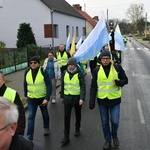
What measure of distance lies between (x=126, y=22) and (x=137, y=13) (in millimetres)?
12588

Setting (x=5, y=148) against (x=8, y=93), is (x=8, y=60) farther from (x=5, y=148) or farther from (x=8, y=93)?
(x=5, y=148)

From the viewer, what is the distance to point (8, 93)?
3990mm

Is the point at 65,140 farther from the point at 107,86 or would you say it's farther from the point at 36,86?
the point at 107,86

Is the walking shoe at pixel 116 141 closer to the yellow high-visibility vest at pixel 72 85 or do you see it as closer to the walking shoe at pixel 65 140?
the walking shoe at pixel 65 140

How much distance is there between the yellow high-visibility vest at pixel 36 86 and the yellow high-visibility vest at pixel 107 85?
1293mm

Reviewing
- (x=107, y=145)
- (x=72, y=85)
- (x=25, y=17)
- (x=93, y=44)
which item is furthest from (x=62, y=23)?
(x=107, y=145)

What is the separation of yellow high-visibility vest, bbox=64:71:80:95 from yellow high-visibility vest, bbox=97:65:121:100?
68 cm

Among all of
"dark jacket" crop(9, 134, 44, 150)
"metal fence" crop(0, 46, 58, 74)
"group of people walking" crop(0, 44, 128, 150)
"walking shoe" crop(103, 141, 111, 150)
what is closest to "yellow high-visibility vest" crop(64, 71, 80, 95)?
"group of people walking" crop(0, 44, 128, 150)

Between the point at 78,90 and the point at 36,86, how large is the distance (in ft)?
2.88

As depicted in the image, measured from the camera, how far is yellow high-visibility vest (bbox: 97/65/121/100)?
222 inches

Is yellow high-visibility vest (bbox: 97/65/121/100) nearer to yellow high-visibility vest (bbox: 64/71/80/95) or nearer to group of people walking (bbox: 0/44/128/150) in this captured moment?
group of people walking (bbox: 0/44/128/150)

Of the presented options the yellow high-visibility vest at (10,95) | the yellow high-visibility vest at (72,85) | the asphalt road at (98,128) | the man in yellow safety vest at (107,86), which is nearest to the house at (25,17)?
the asphalt road at (98,128)

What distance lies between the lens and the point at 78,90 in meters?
6.33

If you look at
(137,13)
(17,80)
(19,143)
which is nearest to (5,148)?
(19,143)
